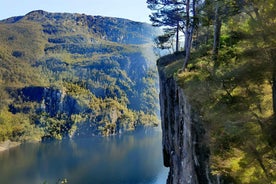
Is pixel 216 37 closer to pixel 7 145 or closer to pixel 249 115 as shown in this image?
pixel 249 115

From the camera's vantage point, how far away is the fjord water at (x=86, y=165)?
3435 inches

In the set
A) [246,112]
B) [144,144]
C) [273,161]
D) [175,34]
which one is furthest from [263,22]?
[144,144]

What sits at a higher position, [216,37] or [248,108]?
[216,37]

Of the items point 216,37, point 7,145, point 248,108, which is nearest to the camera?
point 248,108

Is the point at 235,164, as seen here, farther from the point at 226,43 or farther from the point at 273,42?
the point at 226,43

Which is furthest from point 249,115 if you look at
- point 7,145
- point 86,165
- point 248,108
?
point 7,145

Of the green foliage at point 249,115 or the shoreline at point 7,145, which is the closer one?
the green foliage at point 249,115

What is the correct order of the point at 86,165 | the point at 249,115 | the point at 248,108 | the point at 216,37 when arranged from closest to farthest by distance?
the point at 249,115
the point at 248,108
the point at 216,37
the point at 86,165

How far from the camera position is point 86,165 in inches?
4277

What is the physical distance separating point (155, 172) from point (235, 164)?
80.3m

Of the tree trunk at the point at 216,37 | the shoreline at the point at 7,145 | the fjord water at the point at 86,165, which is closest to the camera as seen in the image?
the tree trunk at the point at 216,37

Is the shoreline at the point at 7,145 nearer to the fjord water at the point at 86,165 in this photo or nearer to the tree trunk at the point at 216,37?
the fjord water at the point at 86,165

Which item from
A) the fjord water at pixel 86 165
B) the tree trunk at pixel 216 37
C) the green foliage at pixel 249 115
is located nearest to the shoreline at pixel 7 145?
the fjord water at pixel 86 165

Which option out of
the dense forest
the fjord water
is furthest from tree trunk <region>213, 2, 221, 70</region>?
the fjord water
